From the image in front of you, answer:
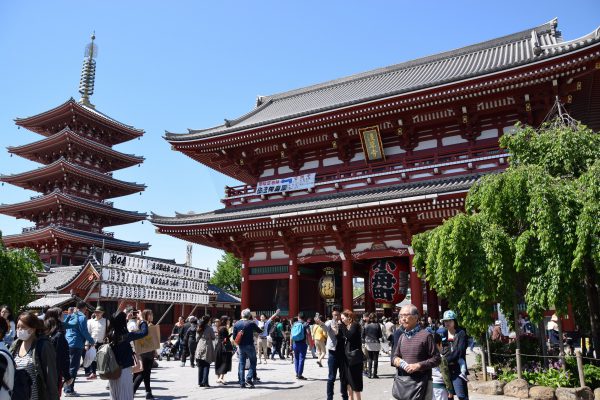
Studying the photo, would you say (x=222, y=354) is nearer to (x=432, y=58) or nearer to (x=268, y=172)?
(x=268, y=172)

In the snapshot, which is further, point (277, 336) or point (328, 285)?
point (328, 285)

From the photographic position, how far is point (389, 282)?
19391 millimetres

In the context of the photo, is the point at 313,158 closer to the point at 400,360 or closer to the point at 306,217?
the point at 306,217

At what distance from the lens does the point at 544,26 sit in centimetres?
2278

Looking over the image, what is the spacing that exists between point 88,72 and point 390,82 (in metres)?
38.3

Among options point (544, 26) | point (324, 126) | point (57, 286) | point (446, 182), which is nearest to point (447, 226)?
point (446, 182)

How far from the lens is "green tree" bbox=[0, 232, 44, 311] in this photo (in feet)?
51.8

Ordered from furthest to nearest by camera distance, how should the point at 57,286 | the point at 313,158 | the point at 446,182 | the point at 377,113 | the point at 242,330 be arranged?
the point at 57,286 < the point at 313,158 < the point at 377,113 < the point at 446,182 < the point at 242,330

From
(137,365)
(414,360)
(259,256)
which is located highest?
(259,256)

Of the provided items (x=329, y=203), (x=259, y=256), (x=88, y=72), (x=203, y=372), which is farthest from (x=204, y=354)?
(x=88, y=72)

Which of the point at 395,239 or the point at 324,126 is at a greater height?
the point at 324,126

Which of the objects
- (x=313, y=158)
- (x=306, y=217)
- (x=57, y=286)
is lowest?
(x=57, y=286)

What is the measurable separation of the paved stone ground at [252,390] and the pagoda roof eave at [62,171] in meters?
27.2

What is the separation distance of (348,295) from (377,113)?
7.37 meters
